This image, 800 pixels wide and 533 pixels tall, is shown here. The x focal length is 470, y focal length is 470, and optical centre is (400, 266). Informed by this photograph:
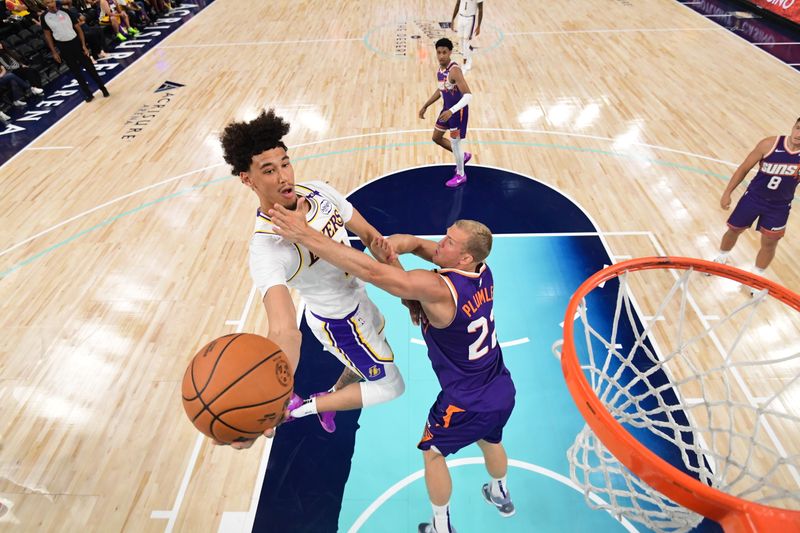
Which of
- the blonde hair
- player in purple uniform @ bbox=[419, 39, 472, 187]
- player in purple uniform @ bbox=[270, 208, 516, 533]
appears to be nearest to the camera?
player in purple uniform @ bbox=[270, 208, 516, 533]

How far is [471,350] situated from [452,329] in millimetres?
183

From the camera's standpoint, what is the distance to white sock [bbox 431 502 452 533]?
8.73ft

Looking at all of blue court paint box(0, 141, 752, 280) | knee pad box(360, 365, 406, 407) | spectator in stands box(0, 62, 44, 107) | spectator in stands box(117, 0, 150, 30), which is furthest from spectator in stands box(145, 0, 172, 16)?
knee pad box(360, 365, 406, 407)

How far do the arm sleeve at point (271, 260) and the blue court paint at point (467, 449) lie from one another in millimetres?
1542

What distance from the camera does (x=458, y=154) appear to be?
18.4ft

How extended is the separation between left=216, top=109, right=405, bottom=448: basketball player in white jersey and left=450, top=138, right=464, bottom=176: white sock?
3.04m

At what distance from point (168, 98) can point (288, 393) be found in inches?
326

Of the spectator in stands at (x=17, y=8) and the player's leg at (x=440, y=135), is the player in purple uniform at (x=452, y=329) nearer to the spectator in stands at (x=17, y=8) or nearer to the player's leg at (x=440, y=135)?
the player's leg at (x=440, y=135)

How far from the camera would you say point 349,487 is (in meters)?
3.08

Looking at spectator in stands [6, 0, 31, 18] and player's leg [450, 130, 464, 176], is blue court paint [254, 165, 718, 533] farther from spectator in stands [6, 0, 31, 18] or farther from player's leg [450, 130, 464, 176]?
spectator in stands [6, 0, 31, 18]

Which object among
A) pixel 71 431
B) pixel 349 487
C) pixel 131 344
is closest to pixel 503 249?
pixel 349 487

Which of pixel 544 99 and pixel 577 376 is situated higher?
pixel 577 376

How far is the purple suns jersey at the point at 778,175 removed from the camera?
→ 3.67m

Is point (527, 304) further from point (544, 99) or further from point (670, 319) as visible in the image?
point (544, 99)
